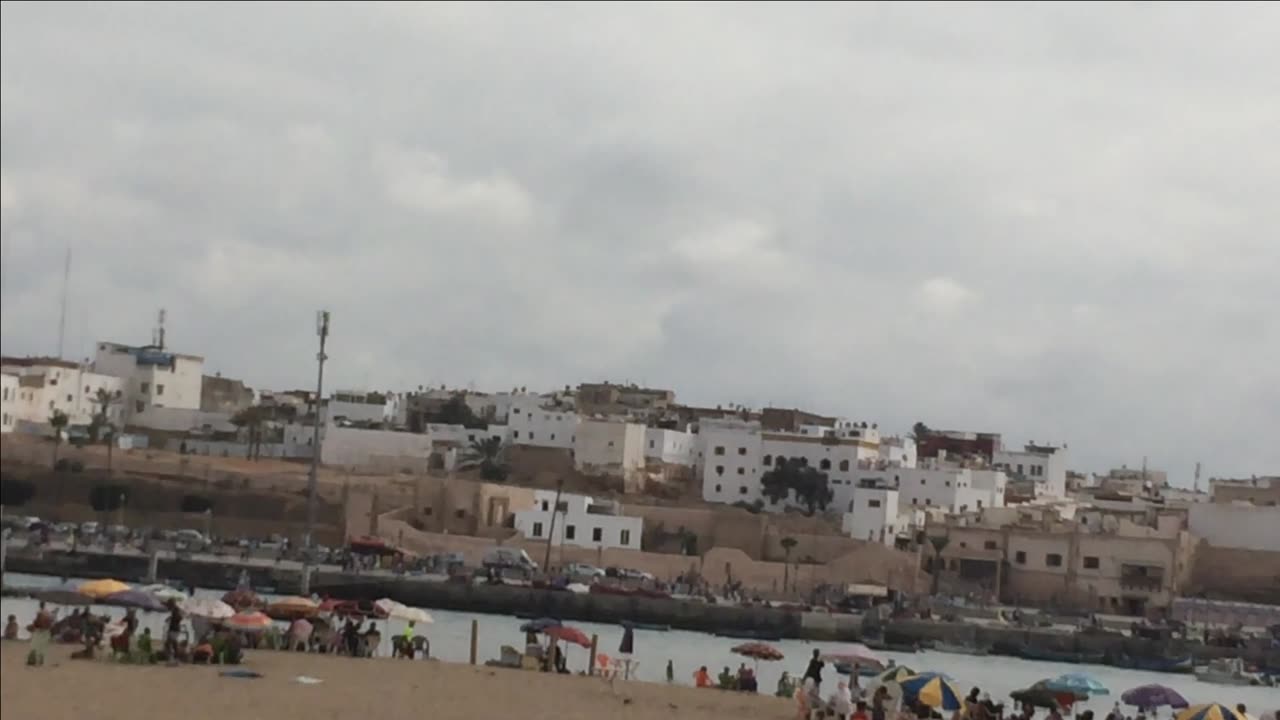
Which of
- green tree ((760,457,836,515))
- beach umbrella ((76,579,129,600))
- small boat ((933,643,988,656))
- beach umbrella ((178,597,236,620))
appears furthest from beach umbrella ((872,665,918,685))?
green tree ((760,457,836,515))

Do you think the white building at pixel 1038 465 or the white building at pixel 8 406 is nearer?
the white building at pixel 8 406

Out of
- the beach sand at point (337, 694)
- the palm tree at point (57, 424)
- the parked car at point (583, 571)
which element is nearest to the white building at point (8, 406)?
the beach sand at point (337, 694)

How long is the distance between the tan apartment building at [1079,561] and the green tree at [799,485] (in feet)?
16.4

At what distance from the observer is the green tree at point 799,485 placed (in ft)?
166

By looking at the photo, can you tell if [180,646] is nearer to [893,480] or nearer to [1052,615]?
[1052,615]

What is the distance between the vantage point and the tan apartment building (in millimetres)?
43562

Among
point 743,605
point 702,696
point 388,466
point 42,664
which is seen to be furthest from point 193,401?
point 42,664

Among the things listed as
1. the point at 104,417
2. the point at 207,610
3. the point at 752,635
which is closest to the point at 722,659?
the point at 752,635

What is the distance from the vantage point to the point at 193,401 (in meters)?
41.8

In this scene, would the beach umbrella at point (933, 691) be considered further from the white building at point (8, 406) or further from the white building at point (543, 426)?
the white building at point (543, 426)

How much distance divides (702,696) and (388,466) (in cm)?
3221

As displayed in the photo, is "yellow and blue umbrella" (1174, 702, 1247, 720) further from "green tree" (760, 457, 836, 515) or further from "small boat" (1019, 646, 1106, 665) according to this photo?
"green tree" (760, 457, 836, 515)

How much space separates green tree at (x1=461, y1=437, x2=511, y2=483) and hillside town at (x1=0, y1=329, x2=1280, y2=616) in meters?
0.08

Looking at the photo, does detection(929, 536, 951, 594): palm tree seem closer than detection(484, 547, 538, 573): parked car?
No
